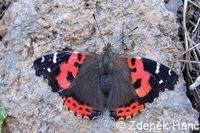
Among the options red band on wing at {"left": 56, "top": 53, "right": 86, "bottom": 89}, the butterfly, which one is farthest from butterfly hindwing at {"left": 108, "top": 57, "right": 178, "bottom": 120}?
red band on wing at {"left": 56, "top": 53, "right": 86, "bottom": 89}

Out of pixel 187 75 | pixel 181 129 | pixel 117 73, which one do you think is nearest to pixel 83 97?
pixel 117 73

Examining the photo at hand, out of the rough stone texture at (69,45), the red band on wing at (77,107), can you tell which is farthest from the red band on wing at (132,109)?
the red band on wing at (77,107)

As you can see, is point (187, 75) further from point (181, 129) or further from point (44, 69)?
point (44, 69)

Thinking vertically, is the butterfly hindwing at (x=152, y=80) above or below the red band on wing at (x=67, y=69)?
below

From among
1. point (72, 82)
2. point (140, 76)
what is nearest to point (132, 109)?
point (140, 76)

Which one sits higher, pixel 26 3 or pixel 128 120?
pixel 26 3

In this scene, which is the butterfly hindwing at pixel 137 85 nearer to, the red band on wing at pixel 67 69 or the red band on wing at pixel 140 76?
the red band on wing at pixel 140 76

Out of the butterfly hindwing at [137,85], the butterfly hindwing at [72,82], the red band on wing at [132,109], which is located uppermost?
the butterfly hindwing at [72,82]
